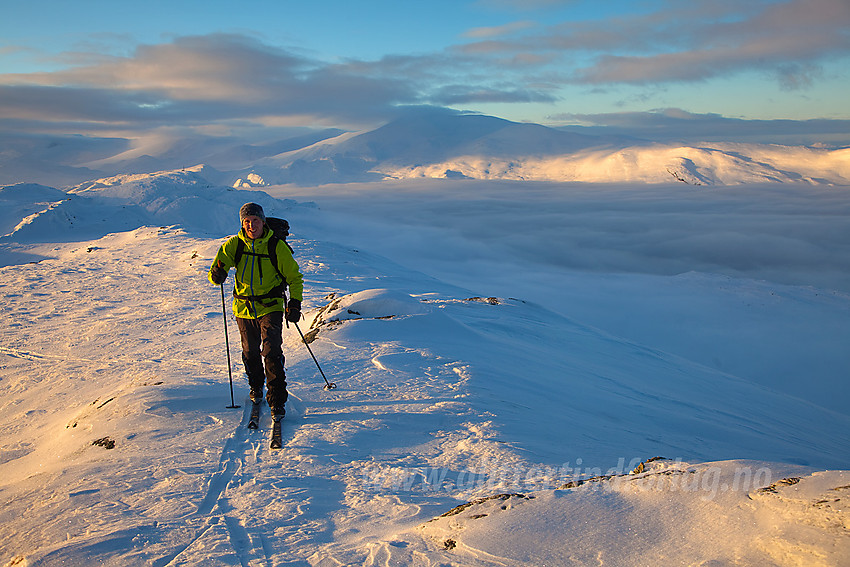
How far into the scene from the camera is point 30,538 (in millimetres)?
3289

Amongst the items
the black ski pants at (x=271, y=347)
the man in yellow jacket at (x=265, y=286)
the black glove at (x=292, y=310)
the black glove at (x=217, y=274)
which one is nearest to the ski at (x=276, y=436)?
the man in yellow jacket at (x=265, y=286)

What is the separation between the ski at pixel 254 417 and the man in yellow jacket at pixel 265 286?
0.20 meters

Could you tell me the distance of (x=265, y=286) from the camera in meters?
5.10

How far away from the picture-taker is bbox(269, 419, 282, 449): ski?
4648 mm

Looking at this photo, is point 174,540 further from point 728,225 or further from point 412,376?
point 728,225

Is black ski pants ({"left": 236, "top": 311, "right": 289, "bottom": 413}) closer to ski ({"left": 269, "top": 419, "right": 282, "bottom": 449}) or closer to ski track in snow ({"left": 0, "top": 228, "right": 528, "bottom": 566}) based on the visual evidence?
ski ({"left": 269, "top": 419, "right": 282, "bottom": 449})

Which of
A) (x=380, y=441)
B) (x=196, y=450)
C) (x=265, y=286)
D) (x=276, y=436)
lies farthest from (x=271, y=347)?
(x=380, y=441)

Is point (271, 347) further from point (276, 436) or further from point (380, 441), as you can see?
point (380, 441)

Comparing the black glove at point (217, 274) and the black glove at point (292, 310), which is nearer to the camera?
the black glove at point (292, 310)

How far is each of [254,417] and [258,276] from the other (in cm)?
144

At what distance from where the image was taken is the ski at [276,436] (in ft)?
15.3

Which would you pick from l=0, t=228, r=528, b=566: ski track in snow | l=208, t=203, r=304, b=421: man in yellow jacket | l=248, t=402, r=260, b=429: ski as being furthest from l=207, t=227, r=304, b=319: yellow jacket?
l=0, t=228, r=528, b=566: ski track in snow

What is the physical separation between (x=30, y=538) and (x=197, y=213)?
2207 inches

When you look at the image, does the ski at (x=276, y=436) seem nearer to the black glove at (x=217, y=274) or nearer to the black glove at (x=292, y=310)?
the black glove at (x=292, y=310)
